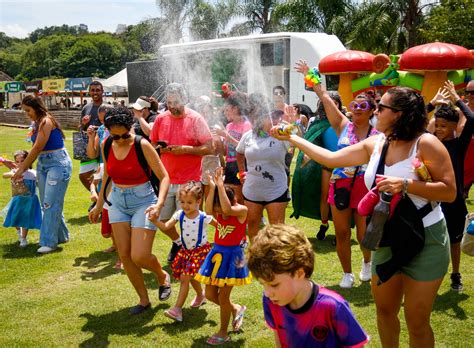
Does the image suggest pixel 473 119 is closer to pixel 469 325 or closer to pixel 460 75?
pixel 469 325

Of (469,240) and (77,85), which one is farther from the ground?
(77,85)

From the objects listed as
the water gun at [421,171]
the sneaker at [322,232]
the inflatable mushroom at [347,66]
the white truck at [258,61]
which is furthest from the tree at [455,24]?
the water gun at [421,171]

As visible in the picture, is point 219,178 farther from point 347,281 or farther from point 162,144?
point 347,281

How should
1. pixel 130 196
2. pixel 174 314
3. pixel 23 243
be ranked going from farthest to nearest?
pixel 23 243 → pixel 130 196 → pixel 174 314

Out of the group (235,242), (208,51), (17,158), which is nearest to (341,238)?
(235,242)

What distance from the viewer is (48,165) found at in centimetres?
625

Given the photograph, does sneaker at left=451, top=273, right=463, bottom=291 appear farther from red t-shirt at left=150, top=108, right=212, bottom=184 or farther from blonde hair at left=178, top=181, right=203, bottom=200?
red t-shirt at left=150, top=108, right=212, bottom=184

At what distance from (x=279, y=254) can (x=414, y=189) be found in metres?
1.05

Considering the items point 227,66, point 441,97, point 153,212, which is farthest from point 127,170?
point 227,66

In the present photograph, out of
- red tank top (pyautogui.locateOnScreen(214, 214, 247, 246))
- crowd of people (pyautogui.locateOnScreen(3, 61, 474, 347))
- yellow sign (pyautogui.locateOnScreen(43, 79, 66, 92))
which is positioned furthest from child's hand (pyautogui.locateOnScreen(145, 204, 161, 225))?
yellow sign (pyautogui.locateOnScreen(43, 79, 66, 92))

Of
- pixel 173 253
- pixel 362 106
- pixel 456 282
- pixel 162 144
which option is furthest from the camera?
pixel 173 253

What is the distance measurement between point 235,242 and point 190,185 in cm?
67

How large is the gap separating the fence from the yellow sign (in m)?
8.29

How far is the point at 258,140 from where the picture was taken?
16.8 feet
